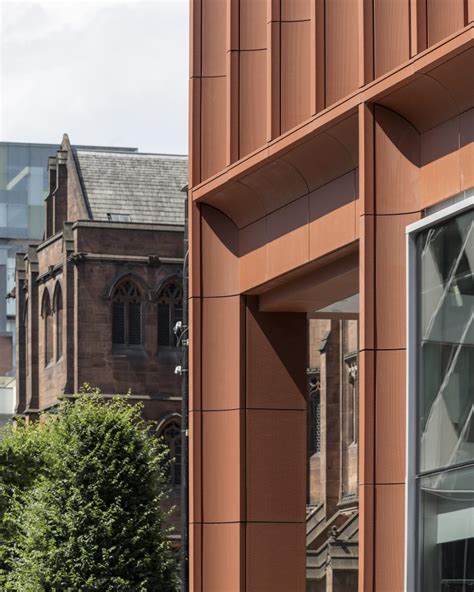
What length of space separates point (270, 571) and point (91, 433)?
2065cm

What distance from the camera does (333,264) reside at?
1145 inches

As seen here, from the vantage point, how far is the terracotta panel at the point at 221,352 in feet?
101

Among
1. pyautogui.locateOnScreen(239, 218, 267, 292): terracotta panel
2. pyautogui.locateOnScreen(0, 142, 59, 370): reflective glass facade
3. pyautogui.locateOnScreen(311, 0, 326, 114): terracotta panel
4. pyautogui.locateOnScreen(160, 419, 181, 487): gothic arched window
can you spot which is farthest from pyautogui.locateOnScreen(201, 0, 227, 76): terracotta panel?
pyautogui.locateOnScreen(0, 142, 59, 370): reflective glass facade

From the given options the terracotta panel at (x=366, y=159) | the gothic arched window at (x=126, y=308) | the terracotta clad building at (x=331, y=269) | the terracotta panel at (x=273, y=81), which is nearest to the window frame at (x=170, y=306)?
the gothic arched window at (x=126, y=308)

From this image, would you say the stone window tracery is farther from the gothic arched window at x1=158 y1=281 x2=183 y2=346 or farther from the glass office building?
the glass office building

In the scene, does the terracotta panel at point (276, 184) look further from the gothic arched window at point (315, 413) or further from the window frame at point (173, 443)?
the window frame at point (173, 443)

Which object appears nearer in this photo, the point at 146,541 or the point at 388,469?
the point at 388,469

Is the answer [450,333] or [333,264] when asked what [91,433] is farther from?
[450,333]

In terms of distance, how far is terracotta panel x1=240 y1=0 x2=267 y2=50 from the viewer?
30266mm

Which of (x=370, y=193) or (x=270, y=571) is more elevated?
(x=370, y=193)

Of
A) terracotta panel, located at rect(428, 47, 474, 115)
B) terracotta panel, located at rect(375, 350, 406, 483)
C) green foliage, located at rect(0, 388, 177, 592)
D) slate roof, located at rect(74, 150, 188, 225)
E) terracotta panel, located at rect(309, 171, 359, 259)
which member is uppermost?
slate roof, located at rect(74, 150, 188, 225)

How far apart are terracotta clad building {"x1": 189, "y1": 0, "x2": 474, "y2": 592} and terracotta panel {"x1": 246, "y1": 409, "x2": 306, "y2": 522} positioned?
31 mm

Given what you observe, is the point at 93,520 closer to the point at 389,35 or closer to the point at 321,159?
the point at 321,159

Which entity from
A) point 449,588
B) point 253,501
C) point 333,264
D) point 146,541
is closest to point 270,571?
point 253,501
